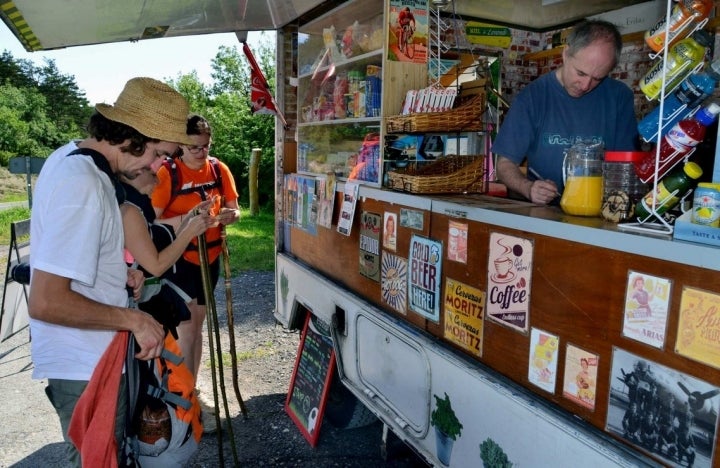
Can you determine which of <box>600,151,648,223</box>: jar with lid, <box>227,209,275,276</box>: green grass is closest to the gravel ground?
<box>600,151,648,223</box>: jar with lid

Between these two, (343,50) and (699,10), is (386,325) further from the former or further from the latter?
(343,50)

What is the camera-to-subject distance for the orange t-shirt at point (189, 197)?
3521mm

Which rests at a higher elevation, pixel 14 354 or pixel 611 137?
pixel 611 137

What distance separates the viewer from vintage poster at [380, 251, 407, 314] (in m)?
2.63

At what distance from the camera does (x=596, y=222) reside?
1.72 metres

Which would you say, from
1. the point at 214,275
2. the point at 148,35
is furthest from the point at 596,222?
the point at 148,35

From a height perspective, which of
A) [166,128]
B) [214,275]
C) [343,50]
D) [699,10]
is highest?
[343,50]

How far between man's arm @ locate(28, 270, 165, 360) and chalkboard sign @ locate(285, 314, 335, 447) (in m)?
1.70

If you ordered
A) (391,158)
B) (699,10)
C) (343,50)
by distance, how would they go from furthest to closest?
(343,50), (391,158), (699,10)

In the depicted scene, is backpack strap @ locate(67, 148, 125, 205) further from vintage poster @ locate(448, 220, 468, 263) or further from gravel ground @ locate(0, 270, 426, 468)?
gravel ground @ locate(0, 270, 426, 468)

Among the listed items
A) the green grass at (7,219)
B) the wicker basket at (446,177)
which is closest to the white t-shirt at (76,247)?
the wicker basket at (446,177)

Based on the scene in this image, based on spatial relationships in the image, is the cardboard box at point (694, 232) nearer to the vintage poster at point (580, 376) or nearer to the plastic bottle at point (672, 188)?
the plastic bottle at point (672, 188)

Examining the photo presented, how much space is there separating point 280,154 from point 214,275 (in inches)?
49.7

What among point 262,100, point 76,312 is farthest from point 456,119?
point 262,100
